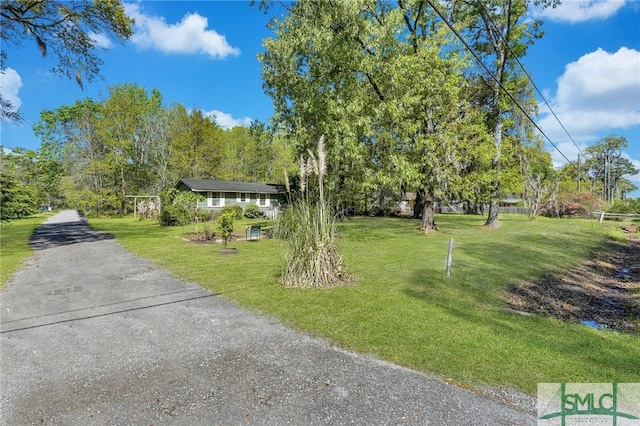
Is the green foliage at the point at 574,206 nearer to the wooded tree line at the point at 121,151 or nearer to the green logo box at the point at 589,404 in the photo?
the wooded tree line at the point at 121,151

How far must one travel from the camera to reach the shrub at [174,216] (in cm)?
2033

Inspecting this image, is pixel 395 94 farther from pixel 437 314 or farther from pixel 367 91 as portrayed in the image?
pixel 437 314

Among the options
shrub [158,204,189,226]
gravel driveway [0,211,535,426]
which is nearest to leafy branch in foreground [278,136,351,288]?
gravel driveway [0,211,535,426]

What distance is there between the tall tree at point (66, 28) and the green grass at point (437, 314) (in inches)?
317

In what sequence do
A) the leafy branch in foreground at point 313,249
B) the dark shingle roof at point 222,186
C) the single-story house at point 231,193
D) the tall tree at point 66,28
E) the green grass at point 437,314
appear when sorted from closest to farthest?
the green grass at point 437,314 < the leafy branch in foreground at point 313,249 < the tall tree at point 66,28 < the dark shingle roof at point 222,186 < the single-story house at point 231,193

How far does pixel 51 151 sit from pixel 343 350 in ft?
162

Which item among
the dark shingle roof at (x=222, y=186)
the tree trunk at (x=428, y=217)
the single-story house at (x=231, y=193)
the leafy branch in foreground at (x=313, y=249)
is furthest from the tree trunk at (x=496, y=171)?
the dark shingle roof at (x=222, y=186)

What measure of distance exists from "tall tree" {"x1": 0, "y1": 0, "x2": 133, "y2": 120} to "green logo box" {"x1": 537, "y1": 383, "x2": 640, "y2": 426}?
52.5ft

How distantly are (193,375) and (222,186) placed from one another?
95.7 ft

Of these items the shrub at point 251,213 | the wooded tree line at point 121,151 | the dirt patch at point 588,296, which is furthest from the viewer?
the wooded tree line at point 121,151

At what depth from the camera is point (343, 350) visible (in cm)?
385

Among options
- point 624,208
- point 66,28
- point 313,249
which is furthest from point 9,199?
point 624,208

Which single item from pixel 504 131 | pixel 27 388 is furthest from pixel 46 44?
pixel 504 131

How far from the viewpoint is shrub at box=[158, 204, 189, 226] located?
20328mm
